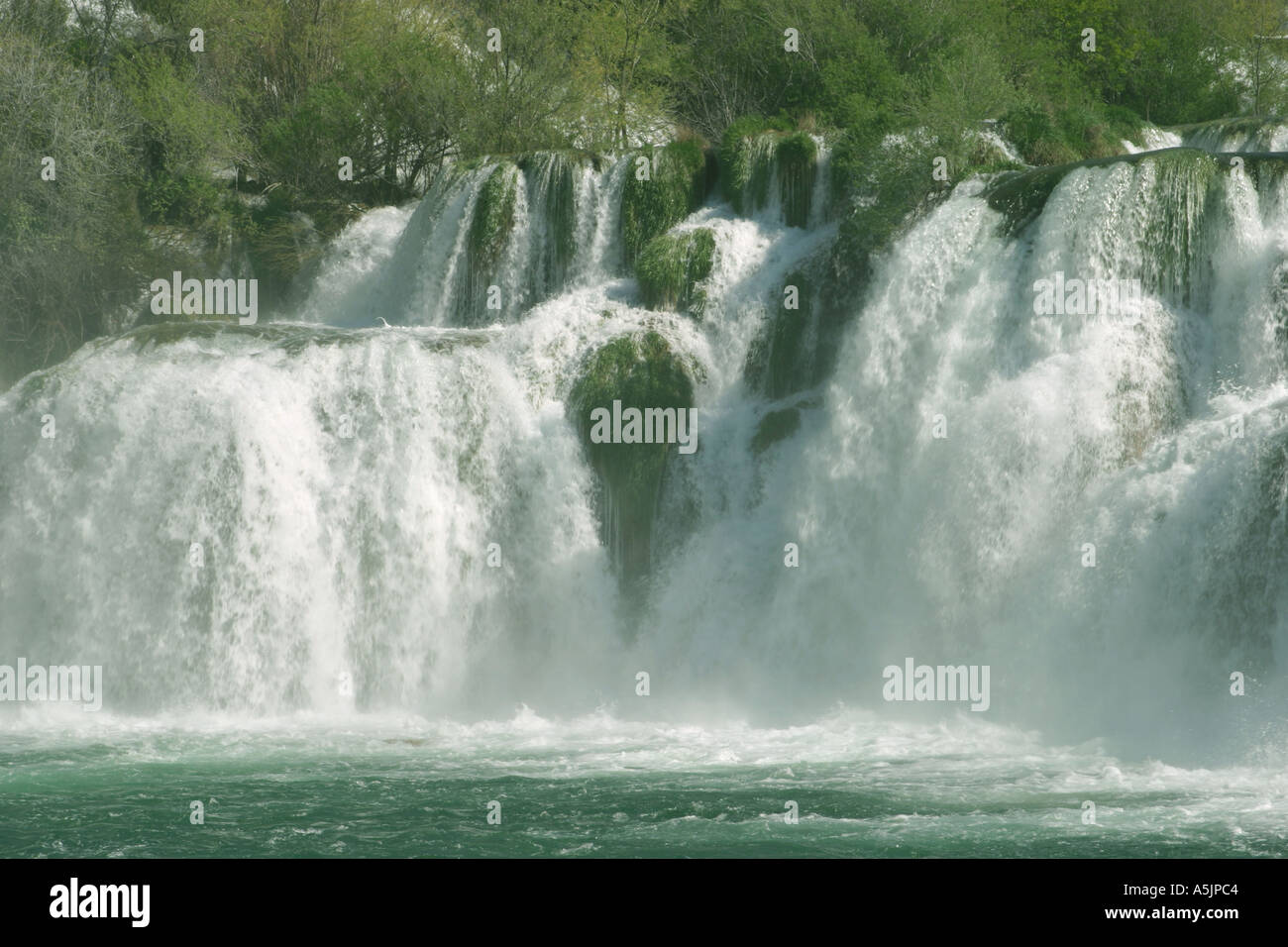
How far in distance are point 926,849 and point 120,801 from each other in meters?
7.01

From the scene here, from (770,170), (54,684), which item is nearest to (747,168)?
(770,170)

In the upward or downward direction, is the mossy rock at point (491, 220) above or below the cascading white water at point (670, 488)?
above

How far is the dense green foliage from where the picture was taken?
24.7 metres

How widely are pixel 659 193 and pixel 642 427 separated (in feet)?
16.2

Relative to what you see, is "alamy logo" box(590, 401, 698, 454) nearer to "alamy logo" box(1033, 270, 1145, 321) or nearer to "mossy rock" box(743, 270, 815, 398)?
"mossy rock" box(743, 270, 815, 398)

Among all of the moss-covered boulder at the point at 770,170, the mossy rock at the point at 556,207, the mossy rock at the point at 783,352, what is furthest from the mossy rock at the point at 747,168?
the mossy rock at the point at 783,352

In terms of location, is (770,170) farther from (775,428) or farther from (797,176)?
(775,428)

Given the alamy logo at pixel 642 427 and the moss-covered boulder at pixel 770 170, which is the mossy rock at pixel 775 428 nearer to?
the alamy logo at pixel 642 427

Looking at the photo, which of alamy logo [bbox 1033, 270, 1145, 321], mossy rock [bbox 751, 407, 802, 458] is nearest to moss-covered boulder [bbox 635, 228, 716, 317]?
mossy rock [bbox 751, 407, 802, 458]

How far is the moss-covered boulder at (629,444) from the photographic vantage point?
19375 mm

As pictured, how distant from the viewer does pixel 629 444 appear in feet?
64.2

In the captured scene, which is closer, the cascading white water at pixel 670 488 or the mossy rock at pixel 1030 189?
the cascading white water at pixel 670 488

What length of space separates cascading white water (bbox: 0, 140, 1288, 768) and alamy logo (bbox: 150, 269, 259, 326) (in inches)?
252

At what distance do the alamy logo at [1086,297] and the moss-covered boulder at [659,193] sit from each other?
6828 millimetres
